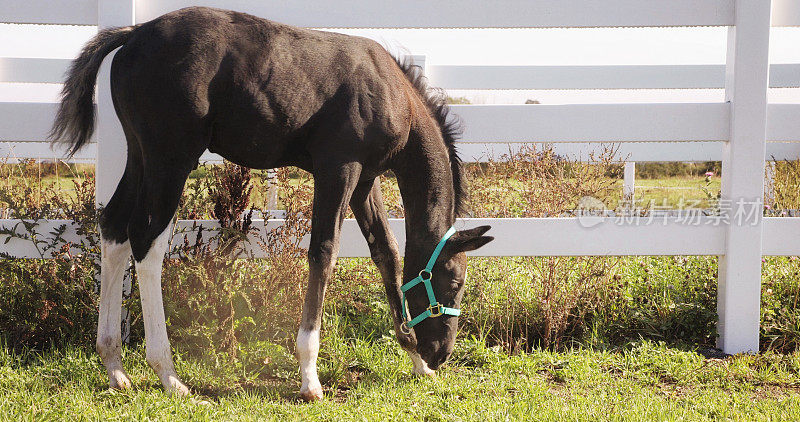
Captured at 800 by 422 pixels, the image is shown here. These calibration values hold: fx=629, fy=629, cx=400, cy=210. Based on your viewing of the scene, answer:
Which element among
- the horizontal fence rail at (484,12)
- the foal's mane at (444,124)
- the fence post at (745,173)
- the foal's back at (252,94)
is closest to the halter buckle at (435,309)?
the foal's mane at (444,124)

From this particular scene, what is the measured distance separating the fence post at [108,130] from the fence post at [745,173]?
13.5ft

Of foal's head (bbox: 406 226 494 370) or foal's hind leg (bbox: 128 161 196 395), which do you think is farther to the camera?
foal's head (bbox: 406 226 494 370)

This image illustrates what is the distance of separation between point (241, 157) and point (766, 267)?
14.4 feet

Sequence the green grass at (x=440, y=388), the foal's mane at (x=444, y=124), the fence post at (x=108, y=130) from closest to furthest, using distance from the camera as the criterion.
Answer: the green grass at (x=440, y=388), the foal's mane at (x=444, y=124), the fence post at (x=108, y=130)

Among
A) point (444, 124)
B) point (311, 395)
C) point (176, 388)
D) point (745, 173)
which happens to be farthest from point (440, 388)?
point (745, 173)

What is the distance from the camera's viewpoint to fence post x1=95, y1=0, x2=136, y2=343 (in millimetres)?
4117

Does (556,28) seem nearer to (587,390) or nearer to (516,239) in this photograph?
(516,239)

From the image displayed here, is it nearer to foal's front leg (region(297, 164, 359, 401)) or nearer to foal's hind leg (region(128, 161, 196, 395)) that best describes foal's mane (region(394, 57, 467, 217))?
foal's front leg (region(297, 164, 359, 401))

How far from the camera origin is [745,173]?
440cm

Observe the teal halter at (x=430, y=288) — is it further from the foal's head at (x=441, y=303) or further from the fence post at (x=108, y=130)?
the fence post at (x=108, y=130)

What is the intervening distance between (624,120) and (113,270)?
3.44 metres

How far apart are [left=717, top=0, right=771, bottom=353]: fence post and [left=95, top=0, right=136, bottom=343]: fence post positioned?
4.11m

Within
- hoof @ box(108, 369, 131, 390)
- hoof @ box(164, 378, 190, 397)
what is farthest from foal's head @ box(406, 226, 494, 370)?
hoof @ box(108, 369, 131, 390)

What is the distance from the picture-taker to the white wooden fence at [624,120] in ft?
14.0
